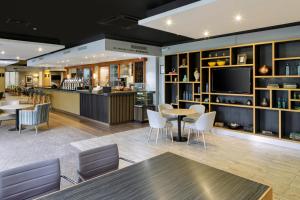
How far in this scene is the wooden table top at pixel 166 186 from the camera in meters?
1.42

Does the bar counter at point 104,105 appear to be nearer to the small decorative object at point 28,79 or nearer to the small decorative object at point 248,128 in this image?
the small decorative object at point 248,128

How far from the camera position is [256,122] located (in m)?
5.73

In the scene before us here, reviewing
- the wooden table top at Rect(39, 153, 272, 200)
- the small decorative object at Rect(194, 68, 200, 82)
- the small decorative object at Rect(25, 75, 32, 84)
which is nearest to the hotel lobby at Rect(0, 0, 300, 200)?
the wooden table top at Rect(39, 153, 272, 200)

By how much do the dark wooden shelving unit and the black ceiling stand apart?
4.93 feet

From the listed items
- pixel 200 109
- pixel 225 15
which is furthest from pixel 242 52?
pixel 225 15

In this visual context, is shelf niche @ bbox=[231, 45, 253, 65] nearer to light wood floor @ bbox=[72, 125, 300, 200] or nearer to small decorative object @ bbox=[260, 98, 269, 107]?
small decorative object @ bbox=[260, 98, 269, 107]

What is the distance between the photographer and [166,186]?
1562mm

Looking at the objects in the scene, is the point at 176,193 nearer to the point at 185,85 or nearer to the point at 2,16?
the point at 2,16

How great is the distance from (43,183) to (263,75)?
5474mm

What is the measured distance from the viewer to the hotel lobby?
5.61 ft

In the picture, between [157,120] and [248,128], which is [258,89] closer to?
[248,128]

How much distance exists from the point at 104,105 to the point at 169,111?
110 inches

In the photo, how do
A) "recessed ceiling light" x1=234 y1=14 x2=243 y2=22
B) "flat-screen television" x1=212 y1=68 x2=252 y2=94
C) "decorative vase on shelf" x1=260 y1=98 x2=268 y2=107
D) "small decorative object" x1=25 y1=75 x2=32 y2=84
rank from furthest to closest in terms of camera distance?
"small decorative object" x1=25 y1=75 x2=32 y2=84 < "flat-screen television" x1=212 y1=68 x2=252 y2=94 < "decorative vase on shelf" x1=260 y1=98 x2=268 y2=107 < "recessed ceiling light" x1=234 y1=14 x2=243 y2=22

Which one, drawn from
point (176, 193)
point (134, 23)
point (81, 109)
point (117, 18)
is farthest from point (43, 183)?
point (81, 109)
